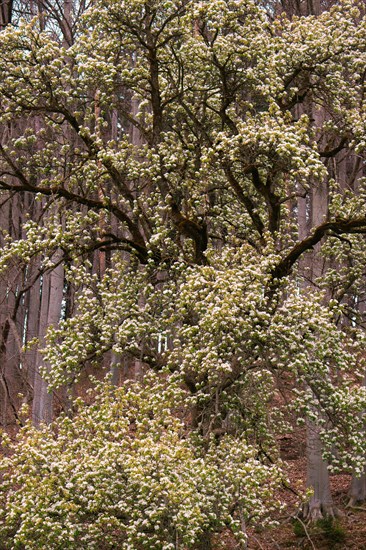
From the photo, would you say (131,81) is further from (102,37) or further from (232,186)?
(232,186)

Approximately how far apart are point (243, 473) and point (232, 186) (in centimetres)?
566

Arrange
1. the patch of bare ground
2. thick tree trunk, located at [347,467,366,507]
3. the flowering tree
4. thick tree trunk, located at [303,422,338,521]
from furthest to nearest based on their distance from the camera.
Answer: thick tree trunk, located at [347,467,366,507] → thick tree trunk, located at [303,422,338,521] → the patch of bare ground → the flowering tree

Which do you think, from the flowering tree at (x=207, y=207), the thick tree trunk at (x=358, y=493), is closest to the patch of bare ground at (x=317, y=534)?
the thick tree trunk at (x=358, y=493)

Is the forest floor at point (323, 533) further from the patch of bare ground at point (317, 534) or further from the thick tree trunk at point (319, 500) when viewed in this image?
the thick tree trunk at point (319, 500)

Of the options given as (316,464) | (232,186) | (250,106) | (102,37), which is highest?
(102,37)

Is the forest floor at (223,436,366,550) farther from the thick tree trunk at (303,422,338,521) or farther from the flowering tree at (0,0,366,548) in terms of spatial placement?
the flowering tree at (0,0,366,548)

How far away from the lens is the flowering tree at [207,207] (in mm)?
12070

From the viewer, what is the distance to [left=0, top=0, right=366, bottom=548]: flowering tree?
12.1m

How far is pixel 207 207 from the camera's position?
14.7 metres

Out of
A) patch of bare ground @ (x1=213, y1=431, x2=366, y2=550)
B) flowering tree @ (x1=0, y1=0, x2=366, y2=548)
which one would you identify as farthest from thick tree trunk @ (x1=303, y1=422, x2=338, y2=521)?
flowering tree @ (x1=0, y1=0, x2=366, y2=548)

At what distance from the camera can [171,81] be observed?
14625mm

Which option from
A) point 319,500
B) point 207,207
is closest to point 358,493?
point 319,500

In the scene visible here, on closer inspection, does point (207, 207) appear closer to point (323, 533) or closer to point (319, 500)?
point (319, 500)

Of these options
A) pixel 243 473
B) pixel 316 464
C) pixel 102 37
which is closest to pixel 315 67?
pixel 102 37
